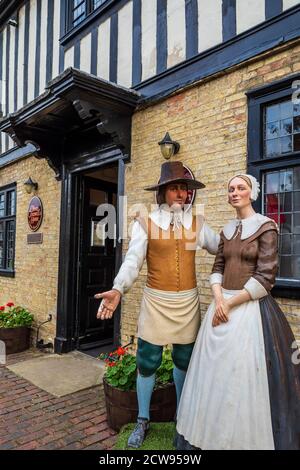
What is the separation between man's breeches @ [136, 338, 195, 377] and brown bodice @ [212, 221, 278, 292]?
61 cm

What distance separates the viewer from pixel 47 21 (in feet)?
19.9

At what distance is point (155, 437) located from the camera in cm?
265

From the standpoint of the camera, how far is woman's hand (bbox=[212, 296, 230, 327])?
217 cm

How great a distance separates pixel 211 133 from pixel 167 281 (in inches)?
65.5

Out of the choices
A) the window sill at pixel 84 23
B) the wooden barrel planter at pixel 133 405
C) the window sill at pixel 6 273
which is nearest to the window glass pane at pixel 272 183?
the wooden barrel planter at pixel 133 405

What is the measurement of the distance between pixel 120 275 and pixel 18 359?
3.47m

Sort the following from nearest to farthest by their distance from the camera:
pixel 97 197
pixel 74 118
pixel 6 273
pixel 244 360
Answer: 1. pixel 244 360
2. pixel 74 118
3. pixel 97 197
4. pixel 6 273

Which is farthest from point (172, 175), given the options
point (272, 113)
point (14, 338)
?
point (14, 338)

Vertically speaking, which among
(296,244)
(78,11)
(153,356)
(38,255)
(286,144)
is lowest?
(153,356)

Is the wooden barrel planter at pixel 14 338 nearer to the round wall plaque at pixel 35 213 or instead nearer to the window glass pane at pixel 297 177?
the round wall plaque at pixel 35 213

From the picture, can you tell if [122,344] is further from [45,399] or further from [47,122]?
[47,122]

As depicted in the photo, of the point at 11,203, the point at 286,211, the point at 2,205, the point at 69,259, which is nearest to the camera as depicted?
the point at 286,211

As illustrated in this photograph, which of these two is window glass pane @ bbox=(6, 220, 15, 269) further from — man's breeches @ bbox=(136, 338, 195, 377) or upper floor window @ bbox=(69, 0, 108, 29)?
man's breeches @ bbox=(136, 338, 195, 377)

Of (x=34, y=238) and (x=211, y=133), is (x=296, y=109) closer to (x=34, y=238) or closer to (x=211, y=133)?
(x=211, y=133)
